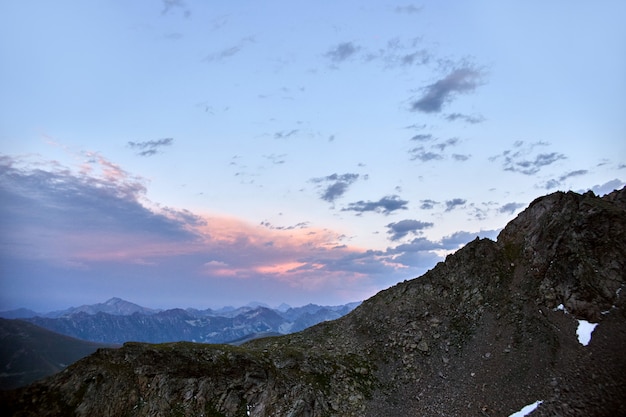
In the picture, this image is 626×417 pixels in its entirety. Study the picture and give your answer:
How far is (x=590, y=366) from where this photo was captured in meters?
44.8

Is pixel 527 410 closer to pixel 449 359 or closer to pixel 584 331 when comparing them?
pixel 449 359

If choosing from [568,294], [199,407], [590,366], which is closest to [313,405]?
[199,407]

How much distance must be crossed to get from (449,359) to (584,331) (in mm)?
19628

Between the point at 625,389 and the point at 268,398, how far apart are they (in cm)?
4424

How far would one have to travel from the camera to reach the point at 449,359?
58250 mm

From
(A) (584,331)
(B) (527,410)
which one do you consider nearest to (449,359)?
(B) (527,410)

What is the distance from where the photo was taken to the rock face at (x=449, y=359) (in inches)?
1844

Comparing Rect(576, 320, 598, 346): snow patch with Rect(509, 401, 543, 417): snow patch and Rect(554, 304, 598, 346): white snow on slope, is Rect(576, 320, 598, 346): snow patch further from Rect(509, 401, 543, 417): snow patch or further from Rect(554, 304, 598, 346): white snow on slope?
Rect(509, 401, 543, 417): snow patch

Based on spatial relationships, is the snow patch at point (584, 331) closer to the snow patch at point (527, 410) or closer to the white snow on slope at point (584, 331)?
the white snow on slope at point (584, 331)

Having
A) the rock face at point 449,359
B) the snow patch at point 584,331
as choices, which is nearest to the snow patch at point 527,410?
the rock face at point 449,359

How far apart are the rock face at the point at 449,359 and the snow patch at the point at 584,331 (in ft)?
2.18

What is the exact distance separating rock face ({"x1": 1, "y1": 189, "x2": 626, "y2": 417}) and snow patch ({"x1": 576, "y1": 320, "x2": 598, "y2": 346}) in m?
0.67

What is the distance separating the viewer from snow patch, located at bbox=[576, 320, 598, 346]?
1939 inches

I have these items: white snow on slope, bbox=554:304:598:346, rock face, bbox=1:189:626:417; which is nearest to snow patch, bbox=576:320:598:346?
white snow on slope, bbox=554:304:598:346
